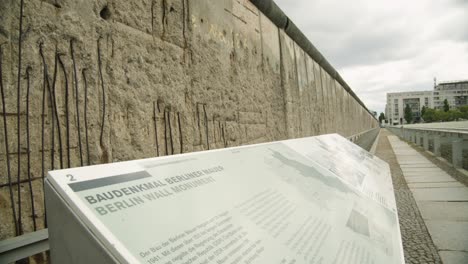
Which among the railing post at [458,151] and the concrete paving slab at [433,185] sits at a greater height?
the railing post at [458,151]

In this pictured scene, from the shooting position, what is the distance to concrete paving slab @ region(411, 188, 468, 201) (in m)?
6.14

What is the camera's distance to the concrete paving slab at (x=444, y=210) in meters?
5.01

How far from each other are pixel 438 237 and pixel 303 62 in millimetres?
→ 3858

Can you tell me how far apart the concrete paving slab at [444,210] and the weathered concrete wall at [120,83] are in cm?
289

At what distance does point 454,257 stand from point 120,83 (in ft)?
10.9

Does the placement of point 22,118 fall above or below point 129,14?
below

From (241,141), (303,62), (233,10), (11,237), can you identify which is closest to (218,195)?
(11,237)

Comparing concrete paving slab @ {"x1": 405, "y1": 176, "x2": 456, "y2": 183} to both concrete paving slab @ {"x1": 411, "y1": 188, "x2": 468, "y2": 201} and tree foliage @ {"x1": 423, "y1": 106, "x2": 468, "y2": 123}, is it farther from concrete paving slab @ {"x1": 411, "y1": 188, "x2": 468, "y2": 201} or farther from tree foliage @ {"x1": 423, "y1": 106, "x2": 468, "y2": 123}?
tree foliage @ {"x1": 423, "y1": 106, "x2": 468, "y2": 123}

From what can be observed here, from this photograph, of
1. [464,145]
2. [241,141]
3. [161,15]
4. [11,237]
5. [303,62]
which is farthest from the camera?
[464,145]

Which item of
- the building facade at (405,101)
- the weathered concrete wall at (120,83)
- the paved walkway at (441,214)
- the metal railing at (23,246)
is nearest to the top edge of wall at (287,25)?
the weathered concrete wall at (120,83)

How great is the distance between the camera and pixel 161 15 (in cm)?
254

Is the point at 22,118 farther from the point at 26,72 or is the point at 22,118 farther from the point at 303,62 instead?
the point at 303,62

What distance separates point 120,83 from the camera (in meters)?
2.11

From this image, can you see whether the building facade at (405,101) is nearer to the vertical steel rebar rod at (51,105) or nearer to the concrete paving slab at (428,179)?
the concrete paving slab at (428,179)
